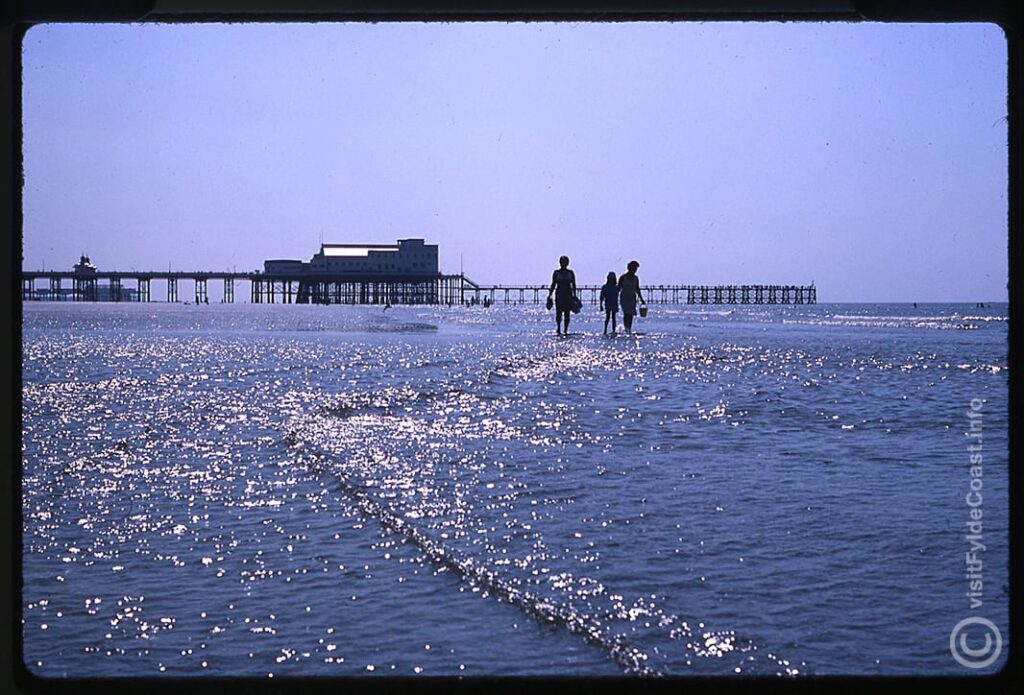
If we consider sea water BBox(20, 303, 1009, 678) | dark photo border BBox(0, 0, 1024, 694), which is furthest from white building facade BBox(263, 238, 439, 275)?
dark photo border BBox(0, 0, 1024, 694)

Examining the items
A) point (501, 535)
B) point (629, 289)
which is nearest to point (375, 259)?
point (629, 289)

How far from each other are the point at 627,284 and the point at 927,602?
41.8 feet

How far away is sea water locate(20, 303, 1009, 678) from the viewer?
2098 mm

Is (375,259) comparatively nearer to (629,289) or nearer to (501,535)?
(629,289)

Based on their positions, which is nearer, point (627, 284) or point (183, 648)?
point (183, 648)

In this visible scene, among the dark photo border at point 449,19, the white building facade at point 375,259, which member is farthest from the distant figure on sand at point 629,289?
the white building facade at point 375,259

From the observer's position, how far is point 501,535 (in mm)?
2979

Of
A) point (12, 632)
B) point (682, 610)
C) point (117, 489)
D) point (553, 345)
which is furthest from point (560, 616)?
point (553, 345)

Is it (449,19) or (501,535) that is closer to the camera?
(449,19)

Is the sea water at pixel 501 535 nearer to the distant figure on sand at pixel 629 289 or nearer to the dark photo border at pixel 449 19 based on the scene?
the dark photo border at pixel 449 19

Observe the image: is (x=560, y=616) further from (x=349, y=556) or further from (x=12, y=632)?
(x=12, y=632)

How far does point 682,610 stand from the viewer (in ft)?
7.56

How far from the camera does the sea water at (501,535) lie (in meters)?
2.10

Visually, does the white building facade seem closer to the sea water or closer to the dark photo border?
the sea water
